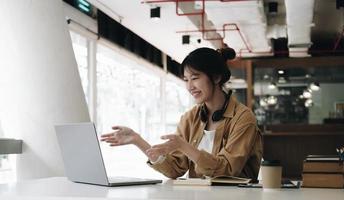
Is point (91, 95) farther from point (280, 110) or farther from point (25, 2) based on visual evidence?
point (280, 110)

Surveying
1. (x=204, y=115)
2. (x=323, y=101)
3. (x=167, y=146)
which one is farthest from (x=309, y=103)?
(x=167, y=146)

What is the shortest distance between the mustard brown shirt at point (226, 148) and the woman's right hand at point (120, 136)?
29 centimetres

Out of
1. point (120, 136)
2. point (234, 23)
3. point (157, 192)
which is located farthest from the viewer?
point (234, 23)

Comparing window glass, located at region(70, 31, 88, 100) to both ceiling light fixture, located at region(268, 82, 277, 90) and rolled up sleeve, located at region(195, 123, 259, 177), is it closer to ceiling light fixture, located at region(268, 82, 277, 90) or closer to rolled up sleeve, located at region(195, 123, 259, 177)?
ceiling light fixture, located at region(268, 82, 277, 90)

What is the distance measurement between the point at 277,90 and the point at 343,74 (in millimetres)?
1539

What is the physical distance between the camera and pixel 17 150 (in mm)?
4047

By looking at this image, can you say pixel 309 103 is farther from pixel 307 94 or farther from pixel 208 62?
pixel 208 62

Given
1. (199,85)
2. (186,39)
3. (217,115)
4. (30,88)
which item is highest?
(186,39)

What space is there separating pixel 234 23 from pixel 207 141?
562 centimetres

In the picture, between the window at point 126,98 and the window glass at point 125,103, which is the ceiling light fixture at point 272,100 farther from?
the window glass at point 125,103

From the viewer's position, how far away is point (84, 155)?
205 centimetres

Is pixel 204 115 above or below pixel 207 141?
above

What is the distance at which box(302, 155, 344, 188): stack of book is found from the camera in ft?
6.37

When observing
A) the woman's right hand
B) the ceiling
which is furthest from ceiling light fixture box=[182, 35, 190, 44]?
the woman's right hand
